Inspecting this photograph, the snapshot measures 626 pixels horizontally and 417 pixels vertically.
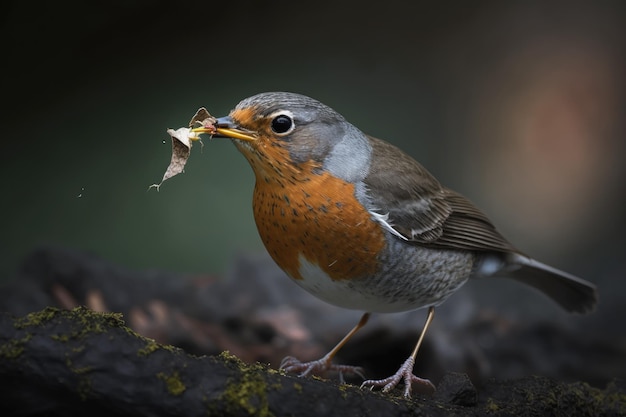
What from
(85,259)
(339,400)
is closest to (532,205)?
(85,259)

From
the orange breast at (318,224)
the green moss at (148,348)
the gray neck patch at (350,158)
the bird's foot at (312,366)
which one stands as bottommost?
the bird's foot at (312,366)

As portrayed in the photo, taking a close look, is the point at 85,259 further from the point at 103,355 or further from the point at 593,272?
the point at 593,272

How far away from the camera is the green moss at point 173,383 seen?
233 cm

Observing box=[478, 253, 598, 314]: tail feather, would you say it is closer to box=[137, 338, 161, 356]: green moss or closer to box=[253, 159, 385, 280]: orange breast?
box=[253, 159, 385, 280]: orange breast

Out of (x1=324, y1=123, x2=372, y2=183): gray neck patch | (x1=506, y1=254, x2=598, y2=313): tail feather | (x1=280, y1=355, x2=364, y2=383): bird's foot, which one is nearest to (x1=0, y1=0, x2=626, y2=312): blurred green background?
(x1=506, y1=254, x2=598, y2=313): tail feather

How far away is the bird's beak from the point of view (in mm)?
3230

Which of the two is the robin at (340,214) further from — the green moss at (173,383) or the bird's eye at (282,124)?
the green moss at (173,383)

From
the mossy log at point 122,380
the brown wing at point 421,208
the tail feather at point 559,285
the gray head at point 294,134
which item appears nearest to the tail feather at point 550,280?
the tail feather at point 559,285

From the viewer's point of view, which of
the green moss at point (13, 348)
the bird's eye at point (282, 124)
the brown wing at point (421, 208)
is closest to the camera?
the green moss at point (13, 348)

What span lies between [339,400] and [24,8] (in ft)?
16.9

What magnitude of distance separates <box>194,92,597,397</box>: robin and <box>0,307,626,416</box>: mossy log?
88 cm

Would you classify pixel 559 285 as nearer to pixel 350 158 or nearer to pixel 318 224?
pixel 350 158

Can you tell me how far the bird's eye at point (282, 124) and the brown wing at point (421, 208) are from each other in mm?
446

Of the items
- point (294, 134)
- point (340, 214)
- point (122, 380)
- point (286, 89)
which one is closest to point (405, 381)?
point (340, 214)
